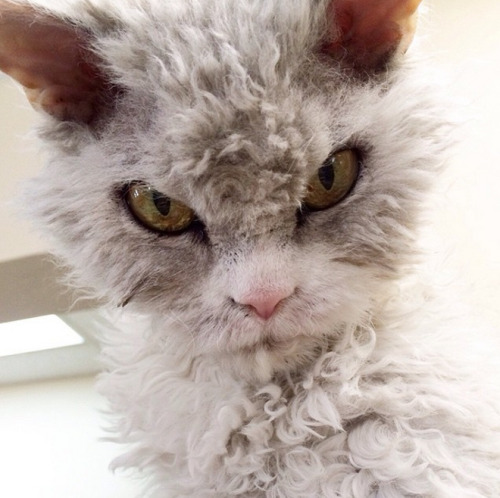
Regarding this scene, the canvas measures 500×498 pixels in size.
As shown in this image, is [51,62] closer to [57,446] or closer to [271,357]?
[271,357]

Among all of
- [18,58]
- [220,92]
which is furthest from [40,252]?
[220,92]

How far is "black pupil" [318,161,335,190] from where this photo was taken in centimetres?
45

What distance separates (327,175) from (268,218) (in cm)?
6

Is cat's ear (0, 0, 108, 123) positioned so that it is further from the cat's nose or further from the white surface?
the white surface

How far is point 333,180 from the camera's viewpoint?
1.49 ft

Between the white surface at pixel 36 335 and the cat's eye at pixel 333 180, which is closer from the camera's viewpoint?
the cat's eye at pixel 333 180

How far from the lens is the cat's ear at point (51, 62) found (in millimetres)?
461

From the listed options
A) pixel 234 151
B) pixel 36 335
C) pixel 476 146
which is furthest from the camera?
pixel 36 335

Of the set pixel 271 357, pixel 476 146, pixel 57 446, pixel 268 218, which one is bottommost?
pixel 57 446

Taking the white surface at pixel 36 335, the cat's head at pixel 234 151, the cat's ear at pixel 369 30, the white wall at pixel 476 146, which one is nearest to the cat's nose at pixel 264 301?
the cat's head at pixel 234 151

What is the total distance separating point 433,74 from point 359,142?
12 cm

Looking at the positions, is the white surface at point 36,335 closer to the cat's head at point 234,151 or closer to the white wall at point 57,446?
the white wall at point 57,446

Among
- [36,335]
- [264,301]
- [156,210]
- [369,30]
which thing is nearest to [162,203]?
[156,210]

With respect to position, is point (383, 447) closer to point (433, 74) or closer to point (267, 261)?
point (267, 261)
